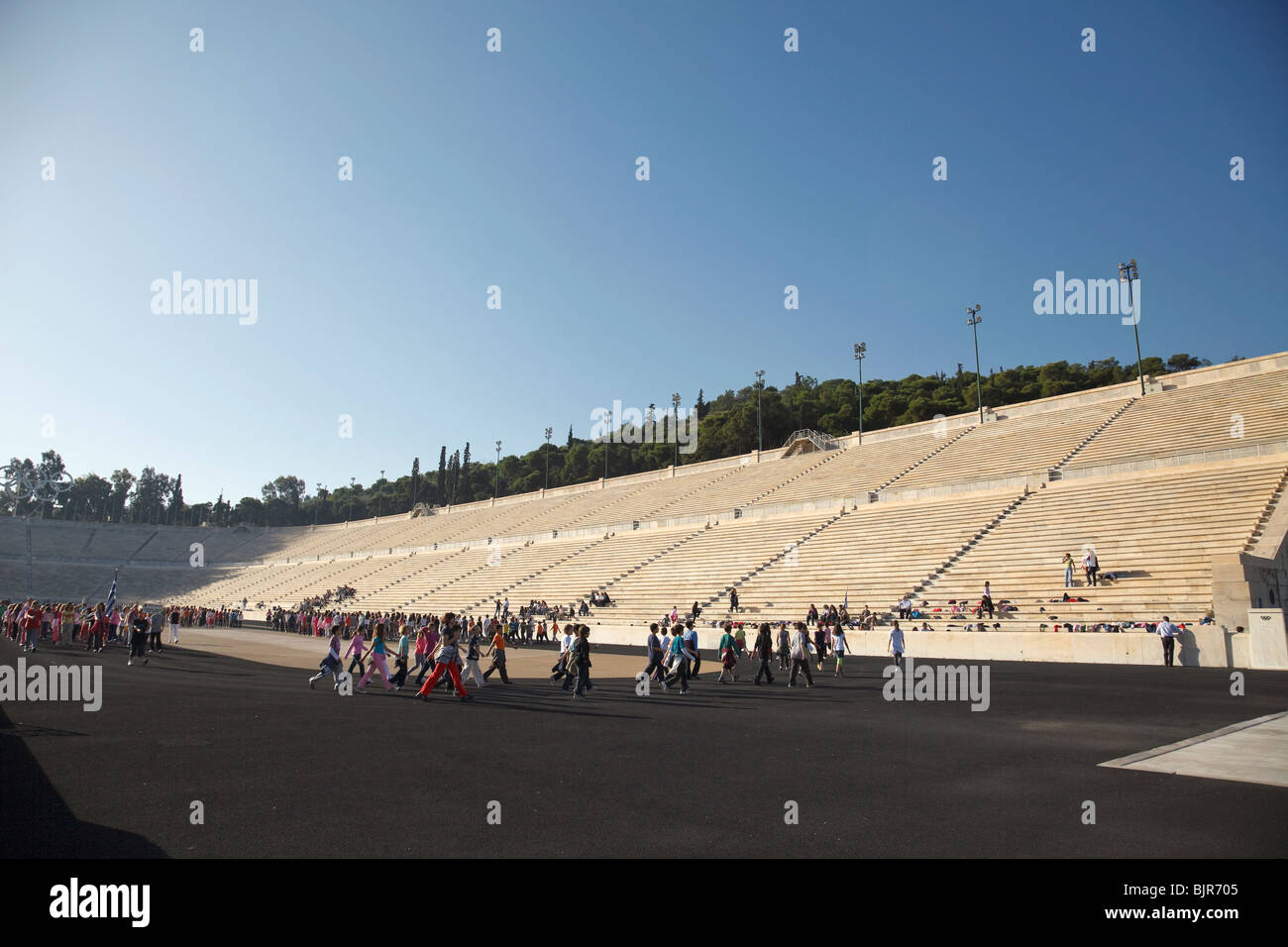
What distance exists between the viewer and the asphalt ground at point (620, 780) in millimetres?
5746

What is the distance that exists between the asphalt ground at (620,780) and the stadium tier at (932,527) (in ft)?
38.4

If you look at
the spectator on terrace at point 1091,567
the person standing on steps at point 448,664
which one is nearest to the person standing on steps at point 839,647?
the person standing on steps at point 448,664

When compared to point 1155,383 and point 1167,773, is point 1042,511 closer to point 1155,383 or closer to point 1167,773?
point 1155,383

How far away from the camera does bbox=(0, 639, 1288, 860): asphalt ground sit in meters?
5.75

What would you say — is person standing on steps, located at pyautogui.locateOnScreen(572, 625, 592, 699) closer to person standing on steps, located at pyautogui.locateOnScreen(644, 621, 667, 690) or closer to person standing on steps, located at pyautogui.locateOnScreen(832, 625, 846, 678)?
person standing on steps, located at pyautogui.locateOnScreen(644, 621, 667, 690)

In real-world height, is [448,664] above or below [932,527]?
below

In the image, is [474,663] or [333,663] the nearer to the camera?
[333,663]

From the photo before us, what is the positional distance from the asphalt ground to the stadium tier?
38.4ft

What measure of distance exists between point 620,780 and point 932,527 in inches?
1136

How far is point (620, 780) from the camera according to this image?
7.95 meters

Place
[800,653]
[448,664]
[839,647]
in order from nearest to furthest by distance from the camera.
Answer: [448,664] < [800,653] < [839,647]

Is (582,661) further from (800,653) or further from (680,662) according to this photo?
(800,653)

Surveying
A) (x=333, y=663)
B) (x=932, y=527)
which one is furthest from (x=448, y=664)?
(x=932, y=527)

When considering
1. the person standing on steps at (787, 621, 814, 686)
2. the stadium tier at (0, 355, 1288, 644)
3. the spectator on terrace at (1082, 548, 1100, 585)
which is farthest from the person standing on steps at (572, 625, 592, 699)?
the spectator on terrace at (1082, 548, 1100, 585)
